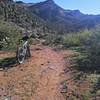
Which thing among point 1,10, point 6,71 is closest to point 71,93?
point 6,71

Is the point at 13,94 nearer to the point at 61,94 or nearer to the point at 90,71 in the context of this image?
the point at 61,94

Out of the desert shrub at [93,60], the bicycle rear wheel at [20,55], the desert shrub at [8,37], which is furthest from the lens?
the desert shrub at [8,37]

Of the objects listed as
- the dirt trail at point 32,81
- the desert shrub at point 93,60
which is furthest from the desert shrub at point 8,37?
the desert shrub at point 93,60

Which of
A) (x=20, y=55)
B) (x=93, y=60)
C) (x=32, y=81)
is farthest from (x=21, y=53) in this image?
(x=32, y=81)

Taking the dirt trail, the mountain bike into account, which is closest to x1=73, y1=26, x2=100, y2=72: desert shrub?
the dirt trail

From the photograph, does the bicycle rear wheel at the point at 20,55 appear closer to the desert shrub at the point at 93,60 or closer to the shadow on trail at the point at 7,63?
the shadow on trail at the point at 7,63

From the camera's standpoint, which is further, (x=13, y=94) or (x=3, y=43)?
(x=3, y=43)

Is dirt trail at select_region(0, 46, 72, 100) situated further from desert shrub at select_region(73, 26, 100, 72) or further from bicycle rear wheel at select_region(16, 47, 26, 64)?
desert shrub at select_region(73, 26, 100, 72)

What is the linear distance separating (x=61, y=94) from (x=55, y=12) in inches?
3788

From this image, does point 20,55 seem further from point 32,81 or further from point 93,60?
point 32,81

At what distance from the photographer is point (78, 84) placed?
33.8ft

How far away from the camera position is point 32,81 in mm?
10719

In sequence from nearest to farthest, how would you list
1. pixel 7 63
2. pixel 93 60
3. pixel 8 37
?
pixel 93 60, pixel 7 63, pixel 8 37

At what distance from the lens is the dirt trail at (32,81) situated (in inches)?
360
